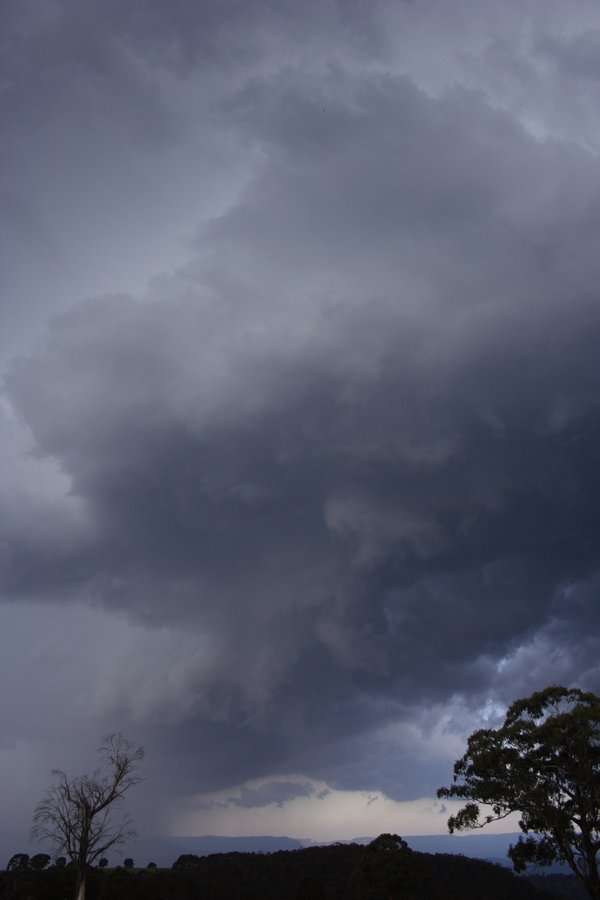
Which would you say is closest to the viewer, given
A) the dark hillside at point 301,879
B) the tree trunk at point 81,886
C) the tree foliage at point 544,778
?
the tree foliage at point 544,778

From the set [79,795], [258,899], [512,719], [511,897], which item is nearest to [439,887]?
[511,897]

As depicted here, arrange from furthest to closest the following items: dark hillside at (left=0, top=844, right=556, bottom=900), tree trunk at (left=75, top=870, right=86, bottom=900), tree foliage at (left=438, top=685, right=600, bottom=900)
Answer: dark hillside at (left=0, top=844, right=556, bottom=900) < tree trunk at (left=75, top=870, right=86, bottom=900) < tree foliage at (left=438, top=685, right=600, bottom=900)

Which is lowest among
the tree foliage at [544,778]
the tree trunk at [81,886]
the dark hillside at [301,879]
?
the dark hillside at [301,879]

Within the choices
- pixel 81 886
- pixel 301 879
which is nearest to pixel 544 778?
pixel 81 886

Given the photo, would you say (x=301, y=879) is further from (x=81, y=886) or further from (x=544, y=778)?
(x=544, y=778)

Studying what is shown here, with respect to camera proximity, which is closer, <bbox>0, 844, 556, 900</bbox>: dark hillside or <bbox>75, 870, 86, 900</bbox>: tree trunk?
<bbox>75, 870, 86, 900</bbox>: tree trunk

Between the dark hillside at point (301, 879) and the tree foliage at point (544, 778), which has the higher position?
the tree foliage at point (544, 778)

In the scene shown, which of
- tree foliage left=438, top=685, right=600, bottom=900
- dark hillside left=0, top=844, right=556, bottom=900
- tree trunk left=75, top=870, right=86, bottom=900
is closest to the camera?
tree foliage left=438, top=685, right=600, bottom=900

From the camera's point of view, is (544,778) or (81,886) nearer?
(544,778)

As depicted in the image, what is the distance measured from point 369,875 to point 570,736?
→ 4333cm

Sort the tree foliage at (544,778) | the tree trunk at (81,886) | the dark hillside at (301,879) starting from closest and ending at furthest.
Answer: the tree foliage at (544,778), the tree trunk at (81,886), the dark hillside at (301,879)

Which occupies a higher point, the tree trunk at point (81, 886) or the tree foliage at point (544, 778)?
the tree foliage at point (544, 778)

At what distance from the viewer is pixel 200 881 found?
128 m

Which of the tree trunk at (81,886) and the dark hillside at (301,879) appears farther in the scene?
the dark hillside at (301,879)
